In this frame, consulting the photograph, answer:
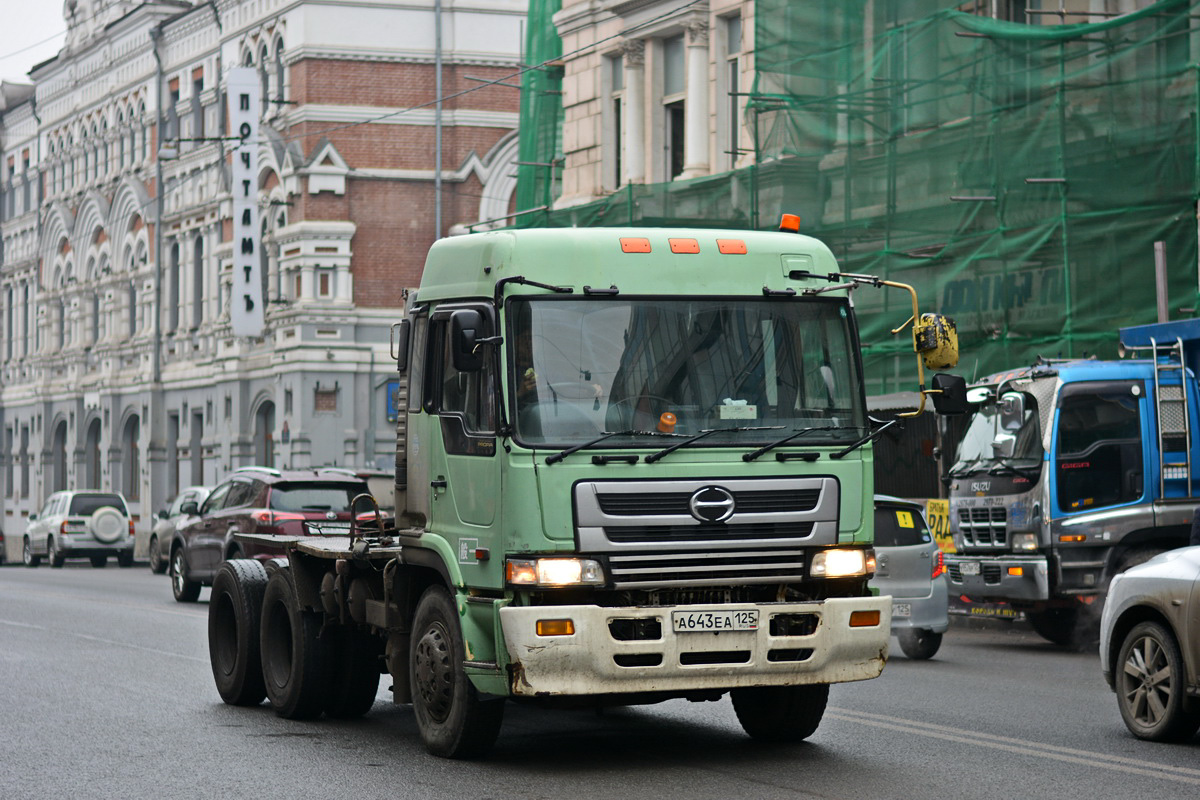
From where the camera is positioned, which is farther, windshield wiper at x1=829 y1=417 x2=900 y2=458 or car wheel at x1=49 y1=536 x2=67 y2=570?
car wheel at x1=49 y1=536 x2=67 y2=570

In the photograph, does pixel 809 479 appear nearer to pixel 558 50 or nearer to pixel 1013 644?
pixel 1013 644

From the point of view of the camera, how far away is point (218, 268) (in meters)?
51.1

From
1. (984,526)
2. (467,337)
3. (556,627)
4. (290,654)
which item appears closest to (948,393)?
(556,627)

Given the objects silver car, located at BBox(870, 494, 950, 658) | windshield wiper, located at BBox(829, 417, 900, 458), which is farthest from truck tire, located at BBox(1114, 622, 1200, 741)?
silver car, located at BBox(870, 494, 950, 658)

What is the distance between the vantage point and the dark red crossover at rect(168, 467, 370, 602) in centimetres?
2281

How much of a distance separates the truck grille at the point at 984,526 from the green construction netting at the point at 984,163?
4014 mm

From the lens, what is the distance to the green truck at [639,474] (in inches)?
359

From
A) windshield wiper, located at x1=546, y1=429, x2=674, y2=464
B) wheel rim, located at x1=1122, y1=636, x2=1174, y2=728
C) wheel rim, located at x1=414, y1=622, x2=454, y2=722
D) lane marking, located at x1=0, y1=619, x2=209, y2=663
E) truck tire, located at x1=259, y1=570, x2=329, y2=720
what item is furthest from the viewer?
lane marking, located at x1=0, y1=619, x2=209, y2=663

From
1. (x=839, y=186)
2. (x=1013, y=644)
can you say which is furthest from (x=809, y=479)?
(x=839, y=186)

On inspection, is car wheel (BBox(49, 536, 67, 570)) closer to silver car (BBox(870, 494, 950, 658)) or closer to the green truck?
silver car (BBox(870, 494, 950, 658))

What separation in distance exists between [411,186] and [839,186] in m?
21.9

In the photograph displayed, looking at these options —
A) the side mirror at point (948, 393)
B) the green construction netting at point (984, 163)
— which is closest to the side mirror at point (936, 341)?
the side mirror at point (948, 393)

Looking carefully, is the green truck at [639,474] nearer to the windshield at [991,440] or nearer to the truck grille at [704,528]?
the truck grille at [704,528]

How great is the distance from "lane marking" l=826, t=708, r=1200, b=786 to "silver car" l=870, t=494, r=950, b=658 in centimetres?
436
